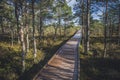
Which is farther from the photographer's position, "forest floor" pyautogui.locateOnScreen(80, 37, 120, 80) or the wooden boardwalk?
"forest floor" pyautogui.locateOnScreen(80, 37, 120, 80)

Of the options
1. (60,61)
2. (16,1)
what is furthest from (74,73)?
(16,1)

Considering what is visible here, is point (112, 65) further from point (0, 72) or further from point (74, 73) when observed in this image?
point (0, 72)

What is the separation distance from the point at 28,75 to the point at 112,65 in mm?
8397

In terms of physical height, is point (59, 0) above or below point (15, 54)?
above

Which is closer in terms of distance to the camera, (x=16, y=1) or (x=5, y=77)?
(x=5, y=77)

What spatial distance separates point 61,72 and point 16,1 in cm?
766

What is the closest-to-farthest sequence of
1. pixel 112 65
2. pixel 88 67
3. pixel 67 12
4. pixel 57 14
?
pixel 88 67 → pixel 112 65 → pixel 57 14 → pixel 67 12

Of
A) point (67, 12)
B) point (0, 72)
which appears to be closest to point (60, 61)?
point (0, 72)

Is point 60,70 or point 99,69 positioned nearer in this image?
point 60,70

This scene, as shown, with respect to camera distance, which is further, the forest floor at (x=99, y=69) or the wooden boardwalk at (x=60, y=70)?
the forest floor at (x=99, y=69)

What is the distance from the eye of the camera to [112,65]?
2136 centimetres

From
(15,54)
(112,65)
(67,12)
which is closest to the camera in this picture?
(112,65)

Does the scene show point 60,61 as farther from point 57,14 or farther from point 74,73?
point 57,14

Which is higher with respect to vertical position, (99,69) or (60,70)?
(60,70)
